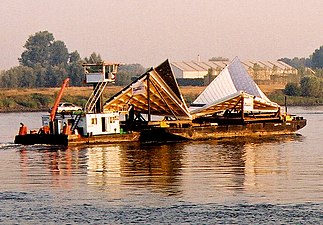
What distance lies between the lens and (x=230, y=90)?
8006 centimetres

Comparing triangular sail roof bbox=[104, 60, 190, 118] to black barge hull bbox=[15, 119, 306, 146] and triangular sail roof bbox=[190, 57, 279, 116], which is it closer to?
black barge hull bbox=[15, 119, 306, 146]

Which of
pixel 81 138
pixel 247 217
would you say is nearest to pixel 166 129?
pixel 81 138

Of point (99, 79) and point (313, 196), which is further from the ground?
point (99, 79)

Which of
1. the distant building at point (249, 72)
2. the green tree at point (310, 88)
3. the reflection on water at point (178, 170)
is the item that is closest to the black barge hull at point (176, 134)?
the reflection on water at point (178, 170)

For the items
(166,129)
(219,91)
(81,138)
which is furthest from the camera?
(219,91)

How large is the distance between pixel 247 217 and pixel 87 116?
30500 millimetres

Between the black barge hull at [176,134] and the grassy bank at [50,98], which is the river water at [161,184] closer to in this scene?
the black barge hull at [176,134]

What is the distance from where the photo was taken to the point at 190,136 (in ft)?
218

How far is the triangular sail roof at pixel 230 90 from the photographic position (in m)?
73.8

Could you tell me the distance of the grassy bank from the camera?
146m

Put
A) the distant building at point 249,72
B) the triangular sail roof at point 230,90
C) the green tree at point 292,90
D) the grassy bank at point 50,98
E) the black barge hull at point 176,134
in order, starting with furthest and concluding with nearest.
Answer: the distant building at point 249,72, the green tree at point 292,90, the grassy bank at point 50,98, the triangular sail roof at point 230,90, the black barge hull at point 176,134

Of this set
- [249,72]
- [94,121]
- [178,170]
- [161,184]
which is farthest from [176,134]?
[249,72]

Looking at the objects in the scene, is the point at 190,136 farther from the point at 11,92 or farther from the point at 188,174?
the point at 11,92

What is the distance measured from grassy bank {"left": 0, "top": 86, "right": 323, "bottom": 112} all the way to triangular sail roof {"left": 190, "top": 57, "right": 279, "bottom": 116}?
Result: 59343 millimetres
